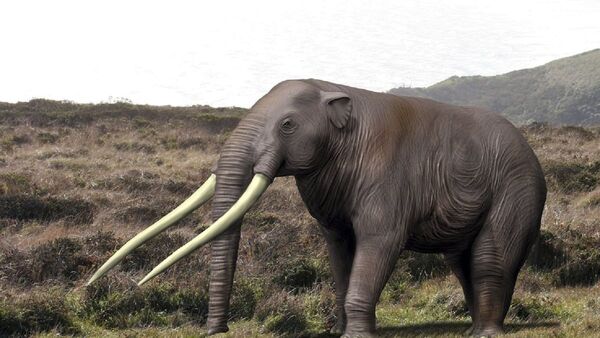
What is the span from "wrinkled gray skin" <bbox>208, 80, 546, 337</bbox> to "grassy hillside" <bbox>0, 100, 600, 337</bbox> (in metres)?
0.67

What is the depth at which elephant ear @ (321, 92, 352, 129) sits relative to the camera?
22.4 ft

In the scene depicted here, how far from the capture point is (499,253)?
24.3ft

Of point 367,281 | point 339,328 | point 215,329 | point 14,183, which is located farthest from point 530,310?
point 14,183

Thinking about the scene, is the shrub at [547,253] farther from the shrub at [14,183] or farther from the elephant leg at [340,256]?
the shrub at [14,183]

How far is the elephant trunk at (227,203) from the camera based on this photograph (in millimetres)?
6477

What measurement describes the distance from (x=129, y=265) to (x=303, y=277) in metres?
1.95

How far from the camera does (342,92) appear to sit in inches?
276

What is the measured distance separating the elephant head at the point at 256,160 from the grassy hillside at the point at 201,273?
2.96 ft

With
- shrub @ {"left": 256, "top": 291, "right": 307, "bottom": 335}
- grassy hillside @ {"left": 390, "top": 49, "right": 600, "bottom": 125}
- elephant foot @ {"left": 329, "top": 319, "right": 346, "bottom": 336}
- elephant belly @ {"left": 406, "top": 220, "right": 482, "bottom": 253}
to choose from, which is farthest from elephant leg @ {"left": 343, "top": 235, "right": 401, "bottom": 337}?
grassy hillside @ {"left": 390, "top": 49, "right": 600, "bottom": 125}

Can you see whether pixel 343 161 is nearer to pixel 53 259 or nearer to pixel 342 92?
pixel 342 92

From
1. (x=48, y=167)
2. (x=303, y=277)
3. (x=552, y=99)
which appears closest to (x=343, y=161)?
(x=303, y=277)

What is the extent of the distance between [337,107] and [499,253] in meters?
1.76

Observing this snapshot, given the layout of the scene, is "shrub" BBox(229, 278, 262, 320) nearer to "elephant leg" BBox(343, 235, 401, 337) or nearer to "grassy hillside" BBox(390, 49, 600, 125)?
"elephant leg" BBox(343, 235, 401, 337)

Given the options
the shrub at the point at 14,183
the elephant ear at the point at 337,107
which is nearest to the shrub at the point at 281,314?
the elephant ear at the point at 337,107
